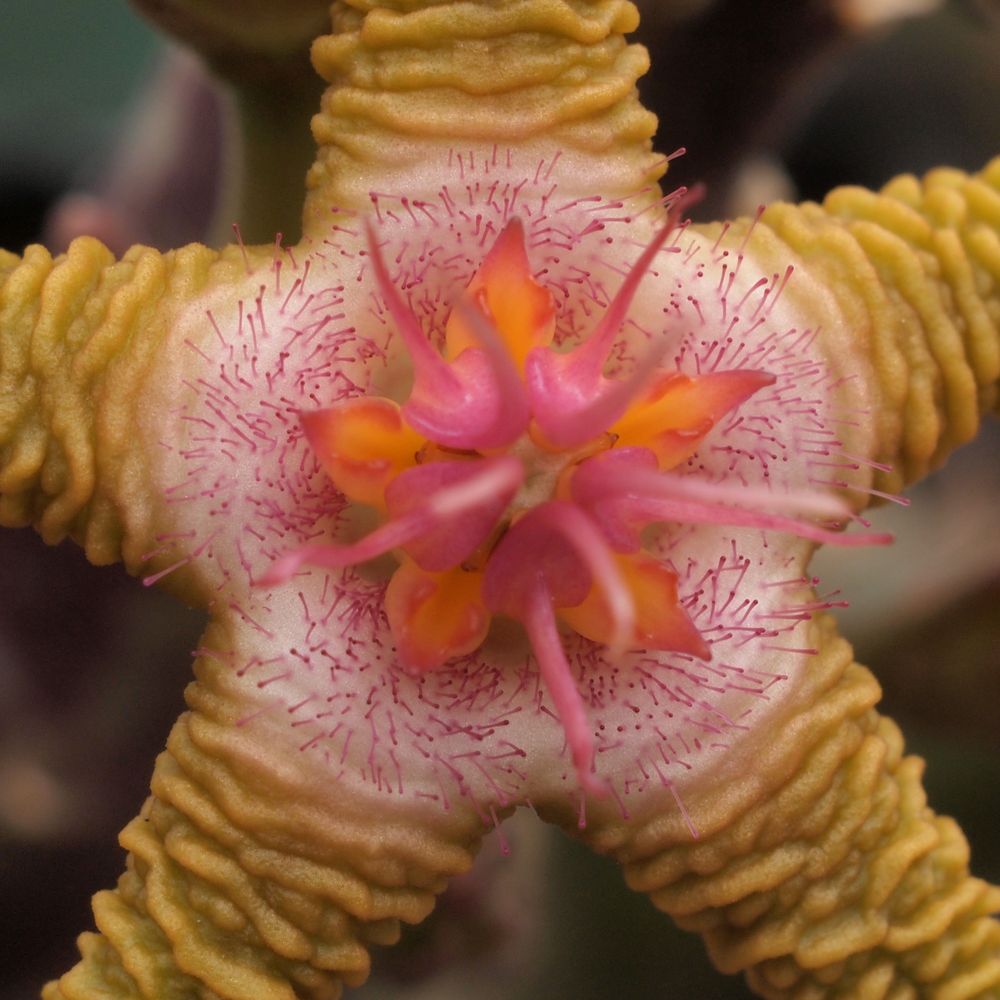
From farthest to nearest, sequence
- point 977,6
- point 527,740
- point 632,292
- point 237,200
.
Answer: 1. point 977,6
2. point 237,200
3. point 527,740
4. point 632,292

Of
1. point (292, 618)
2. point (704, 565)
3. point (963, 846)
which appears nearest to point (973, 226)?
point (704, 565)

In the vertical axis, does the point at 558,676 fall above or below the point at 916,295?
below

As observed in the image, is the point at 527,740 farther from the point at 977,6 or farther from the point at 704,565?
the point at 977,6

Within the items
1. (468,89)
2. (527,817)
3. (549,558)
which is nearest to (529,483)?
(549,558)

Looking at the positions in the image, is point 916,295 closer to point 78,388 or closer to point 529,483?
point 529,483

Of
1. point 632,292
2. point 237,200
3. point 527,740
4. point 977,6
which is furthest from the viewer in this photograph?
point 977,6

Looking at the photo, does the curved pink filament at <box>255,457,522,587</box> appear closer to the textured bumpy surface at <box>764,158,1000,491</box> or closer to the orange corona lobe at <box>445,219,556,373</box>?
the orange corona lobe at <box>445,219,556,373</box>

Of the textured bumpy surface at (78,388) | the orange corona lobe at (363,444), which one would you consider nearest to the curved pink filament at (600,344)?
the orange corona lobe at (363,444)
